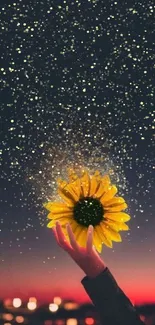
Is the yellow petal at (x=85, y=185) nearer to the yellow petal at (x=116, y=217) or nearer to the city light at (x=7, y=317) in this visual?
the yellow petal at (x=116, y=217)

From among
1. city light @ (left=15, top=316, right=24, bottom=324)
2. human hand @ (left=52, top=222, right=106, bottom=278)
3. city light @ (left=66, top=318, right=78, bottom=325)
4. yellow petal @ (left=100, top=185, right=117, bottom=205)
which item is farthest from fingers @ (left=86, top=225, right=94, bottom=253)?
city light @ (left=15, top=316, right=24, bottom=324)

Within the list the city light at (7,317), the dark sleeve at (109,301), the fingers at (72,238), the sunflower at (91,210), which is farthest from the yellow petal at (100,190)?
the city light at (7,317)

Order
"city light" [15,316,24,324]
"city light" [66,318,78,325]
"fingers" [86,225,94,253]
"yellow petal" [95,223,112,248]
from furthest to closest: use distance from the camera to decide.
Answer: "city light" [15,316,24,324] → "city light" [66,318,78,325] → "yellow petal" [95,223,112,248] → "fingers" [86,225,94,253]

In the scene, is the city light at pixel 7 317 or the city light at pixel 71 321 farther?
the city light at pixel 7 317

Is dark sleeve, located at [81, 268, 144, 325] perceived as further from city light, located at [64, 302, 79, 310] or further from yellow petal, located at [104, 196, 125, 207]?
city light, located at [64, 302, 79, 310]

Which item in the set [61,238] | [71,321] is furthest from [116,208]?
[71,321]

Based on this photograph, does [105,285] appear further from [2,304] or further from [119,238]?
[2,304]

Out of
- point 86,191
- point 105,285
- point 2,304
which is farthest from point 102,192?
point 2,304
